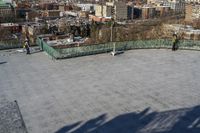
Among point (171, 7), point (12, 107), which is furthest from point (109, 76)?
point (171, 7)

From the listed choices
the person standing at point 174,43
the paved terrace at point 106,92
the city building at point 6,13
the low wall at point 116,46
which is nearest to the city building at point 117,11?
the city building at point 6,13

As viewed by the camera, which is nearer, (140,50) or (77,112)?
(77,112)

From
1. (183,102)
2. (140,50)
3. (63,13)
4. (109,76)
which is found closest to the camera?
(183,102)

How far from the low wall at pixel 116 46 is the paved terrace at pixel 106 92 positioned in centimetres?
43

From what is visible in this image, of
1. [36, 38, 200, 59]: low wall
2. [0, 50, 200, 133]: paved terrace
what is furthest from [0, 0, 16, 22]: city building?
[0, 50, 200, 133]: paved terrace

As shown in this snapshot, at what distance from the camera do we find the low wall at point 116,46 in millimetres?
14688

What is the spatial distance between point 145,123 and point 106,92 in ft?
8.04

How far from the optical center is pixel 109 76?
11.9 metres

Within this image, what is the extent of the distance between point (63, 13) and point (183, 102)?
107540 mm

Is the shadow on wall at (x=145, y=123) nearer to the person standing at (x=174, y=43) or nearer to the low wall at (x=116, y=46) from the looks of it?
the low wall at (x=116, y=46)

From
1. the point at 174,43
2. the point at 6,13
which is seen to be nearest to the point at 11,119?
the point at 174,43

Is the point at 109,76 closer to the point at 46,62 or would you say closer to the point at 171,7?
the point at 46,62

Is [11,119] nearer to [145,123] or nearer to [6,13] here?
[145,123]

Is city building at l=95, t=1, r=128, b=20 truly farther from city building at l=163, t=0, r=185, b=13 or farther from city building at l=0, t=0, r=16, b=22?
city building at l=0, t=0, r=16, b=22
